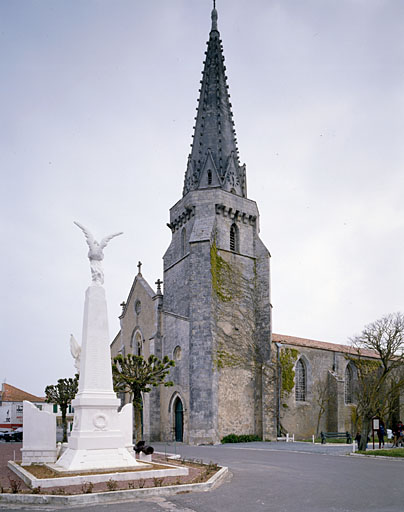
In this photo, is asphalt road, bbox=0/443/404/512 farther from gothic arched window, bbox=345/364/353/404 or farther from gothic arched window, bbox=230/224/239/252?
gothic arched window, bbox=345/364/353/404

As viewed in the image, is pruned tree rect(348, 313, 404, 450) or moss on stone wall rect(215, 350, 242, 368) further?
moss on stone wall rect(215, 350, 242, 368)

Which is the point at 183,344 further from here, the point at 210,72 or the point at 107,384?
the point at 210,72

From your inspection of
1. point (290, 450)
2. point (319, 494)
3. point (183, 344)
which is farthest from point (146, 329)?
point (319, 494)

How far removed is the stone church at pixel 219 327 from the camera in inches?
1256

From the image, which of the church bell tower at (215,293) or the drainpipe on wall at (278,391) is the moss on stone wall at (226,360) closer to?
the church bell tower at (215,293)

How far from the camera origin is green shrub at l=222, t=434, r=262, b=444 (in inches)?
1220

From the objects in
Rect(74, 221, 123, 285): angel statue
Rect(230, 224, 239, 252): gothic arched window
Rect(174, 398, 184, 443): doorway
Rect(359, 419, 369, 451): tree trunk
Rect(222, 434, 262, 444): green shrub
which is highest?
Rect(230, 224, 239, 252): gothic arched window

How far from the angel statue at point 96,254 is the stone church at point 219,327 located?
53.3ft

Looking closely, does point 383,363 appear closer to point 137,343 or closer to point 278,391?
point 278,391

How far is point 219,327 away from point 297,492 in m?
21.6

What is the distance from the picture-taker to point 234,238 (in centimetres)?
3666

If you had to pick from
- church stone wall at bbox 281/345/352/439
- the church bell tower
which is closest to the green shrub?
the church bell tower

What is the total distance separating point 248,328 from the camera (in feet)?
115

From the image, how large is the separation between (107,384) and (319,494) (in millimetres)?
7215
